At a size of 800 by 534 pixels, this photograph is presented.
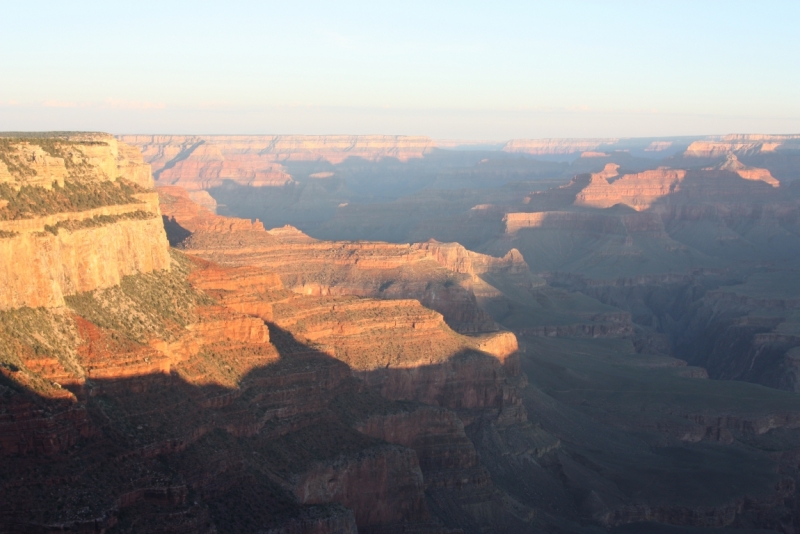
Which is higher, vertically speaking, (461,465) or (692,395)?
(461,465)

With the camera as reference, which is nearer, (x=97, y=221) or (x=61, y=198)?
(x=61, y=198)

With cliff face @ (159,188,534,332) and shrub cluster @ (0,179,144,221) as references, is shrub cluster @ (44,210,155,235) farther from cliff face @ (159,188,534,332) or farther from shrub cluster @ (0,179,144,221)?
cliff face @ (159,188,534,332)

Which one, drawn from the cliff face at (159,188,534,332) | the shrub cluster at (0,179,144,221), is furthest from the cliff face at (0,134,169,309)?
the cliff face at (159,188,534,332)

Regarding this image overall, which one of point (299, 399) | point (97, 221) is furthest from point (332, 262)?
point (97, 221)

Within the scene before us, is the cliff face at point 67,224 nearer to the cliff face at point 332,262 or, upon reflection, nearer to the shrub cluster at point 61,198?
the shrub cluster at point 61,198

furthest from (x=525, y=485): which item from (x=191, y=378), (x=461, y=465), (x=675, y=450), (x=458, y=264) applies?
(x=458, y=264)

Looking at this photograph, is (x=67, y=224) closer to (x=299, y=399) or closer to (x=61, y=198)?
(x=61, y=198)

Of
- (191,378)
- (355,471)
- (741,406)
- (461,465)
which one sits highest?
(191,378)

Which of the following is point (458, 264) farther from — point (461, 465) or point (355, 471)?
point (355, 471)

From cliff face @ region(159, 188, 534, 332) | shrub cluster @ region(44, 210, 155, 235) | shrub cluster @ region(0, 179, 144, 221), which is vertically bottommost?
cliff face @ region(159, 188, 534, 332)
